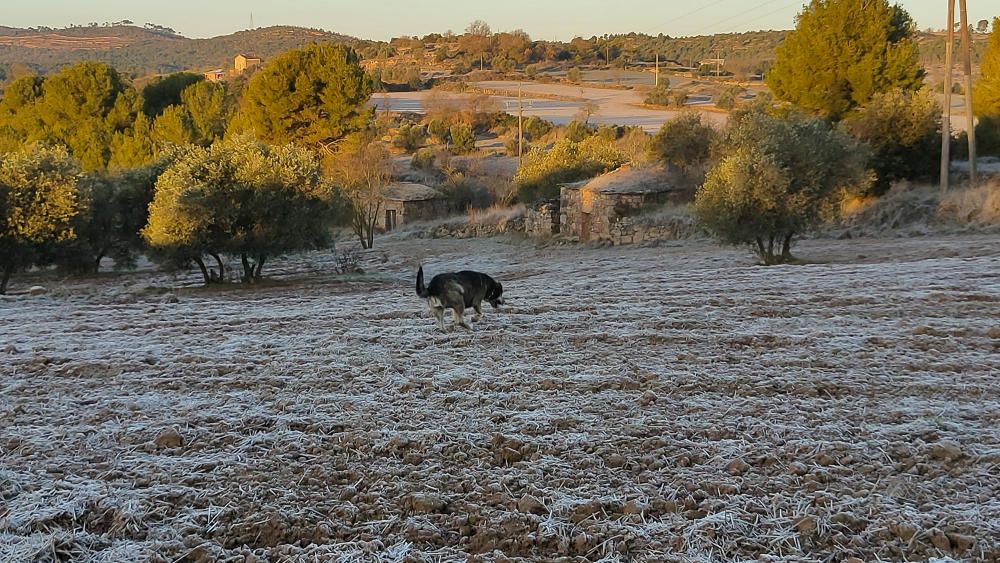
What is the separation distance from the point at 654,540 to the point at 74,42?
144144 mm

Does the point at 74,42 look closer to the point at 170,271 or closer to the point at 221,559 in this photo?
the point at 170,271

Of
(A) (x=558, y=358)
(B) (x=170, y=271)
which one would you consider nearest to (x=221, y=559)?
(A) (x=558, y=358)

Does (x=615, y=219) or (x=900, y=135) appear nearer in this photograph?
(x=900, y=135)

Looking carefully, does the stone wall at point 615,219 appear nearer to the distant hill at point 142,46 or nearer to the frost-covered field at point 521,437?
the frost-covered field at point 521,437

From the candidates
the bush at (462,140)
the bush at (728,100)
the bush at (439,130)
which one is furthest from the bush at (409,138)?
the bush at (728,100)

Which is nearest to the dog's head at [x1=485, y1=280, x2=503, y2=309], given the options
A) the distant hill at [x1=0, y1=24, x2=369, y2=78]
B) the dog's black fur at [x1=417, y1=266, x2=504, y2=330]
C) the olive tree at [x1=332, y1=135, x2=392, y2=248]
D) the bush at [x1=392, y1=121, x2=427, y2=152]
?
the dog's black fur at [x1=417, y1=266, x2=504, y2=330]

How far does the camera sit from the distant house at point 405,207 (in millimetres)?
39469

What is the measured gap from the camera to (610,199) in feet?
102

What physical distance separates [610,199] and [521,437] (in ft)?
86.5

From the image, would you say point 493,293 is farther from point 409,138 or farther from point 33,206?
point 409,138

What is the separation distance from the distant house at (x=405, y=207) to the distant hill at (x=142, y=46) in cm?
7824

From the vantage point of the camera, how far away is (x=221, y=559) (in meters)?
3.76

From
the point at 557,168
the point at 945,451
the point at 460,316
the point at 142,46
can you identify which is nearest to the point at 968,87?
the point at 557,168

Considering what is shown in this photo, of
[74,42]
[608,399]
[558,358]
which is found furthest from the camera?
[74,42]
